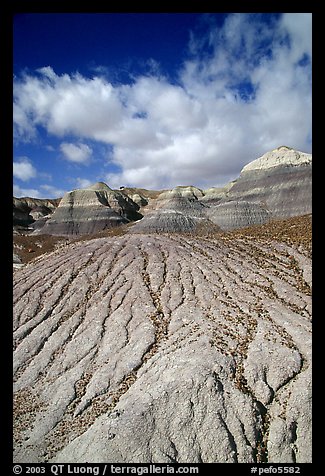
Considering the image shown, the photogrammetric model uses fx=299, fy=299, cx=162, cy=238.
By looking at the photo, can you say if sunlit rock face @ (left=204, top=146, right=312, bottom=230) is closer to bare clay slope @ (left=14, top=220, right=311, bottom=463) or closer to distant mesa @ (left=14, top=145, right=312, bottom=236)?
distant mesa @ (left=14, top=145, right=312, bottom=236)

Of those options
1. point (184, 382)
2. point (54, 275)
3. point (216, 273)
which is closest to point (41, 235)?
point (54, 275)

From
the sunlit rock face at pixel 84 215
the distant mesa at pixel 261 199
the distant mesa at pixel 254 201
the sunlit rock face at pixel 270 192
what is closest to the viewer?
the sunlit rock face at pixel 270 192

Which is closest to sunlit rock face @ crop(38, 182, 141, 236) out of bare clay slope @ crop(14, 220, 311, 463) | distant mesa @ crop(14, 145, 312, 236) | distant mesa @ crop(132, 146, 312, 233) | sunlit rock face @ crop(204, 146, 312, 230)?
distant mesa @ crop(14, 145, 312, 236)

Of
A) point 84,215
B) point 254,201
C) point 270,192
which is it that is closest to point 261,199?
point 254,201

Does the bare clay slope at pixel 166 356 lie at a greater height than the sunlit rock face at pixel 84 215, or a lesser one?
lesser

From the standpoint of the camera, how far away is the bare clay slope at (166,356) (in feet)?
24.8

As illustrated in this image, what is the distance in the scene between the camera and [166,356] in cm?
1002

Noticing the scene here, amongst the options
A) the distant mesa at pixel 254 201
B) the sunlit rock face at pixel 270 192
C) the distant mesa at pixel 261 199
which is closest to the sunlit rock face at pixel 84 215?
the distant mesa at pixel 254 201

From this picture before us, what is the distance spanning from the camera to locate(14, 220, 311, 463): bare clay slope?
7.55 meters

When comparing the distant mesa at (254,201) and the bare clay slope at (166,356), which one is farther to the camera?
the distant mesa at (254,201)

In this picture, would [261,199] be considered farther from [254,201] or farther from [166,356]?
[166,356]

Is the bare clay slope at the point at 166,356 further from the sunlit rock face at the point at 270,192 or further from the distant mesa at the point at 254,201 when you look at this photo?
the distant mesa at the point at 254,201
